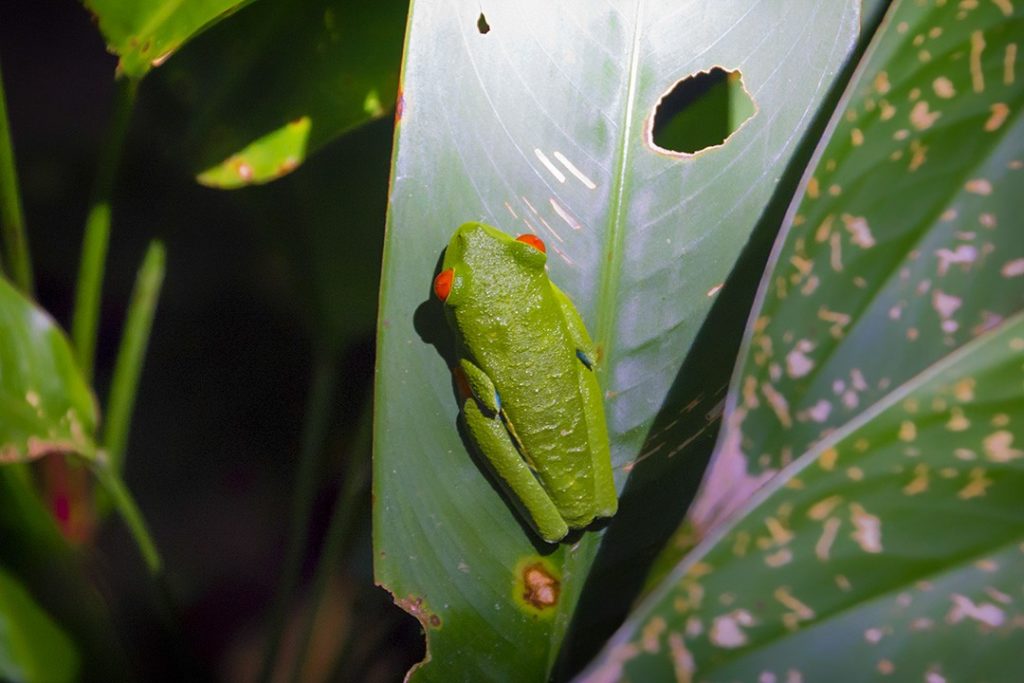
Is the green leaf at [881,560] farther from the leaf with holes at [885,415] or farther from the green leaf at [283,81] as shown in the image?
the green leaf at [283,81]

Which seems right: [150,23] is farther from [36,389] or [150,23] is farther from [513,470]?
[513,470]

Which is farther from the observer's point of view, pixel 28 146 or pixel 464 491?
pixel 28 146

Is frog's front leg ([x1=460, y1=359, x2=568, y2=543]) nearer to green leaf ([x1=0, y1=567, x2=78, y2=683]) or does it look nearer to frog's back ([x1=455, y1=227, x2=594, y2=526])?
frog's back ([x1=455, y1=227, x2=594, y2=526])

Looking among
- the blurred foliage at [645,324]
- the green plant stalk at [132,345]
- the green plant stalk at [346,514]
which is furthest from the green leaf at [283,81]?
the green plant stalk at [346,514]

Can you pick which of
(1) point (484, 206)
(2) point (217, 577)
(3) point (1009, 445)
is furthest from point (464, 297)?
(2) point (217, 577)

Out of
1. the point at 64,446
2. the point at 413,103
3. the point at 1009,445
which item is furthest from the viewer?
the point at 64,446

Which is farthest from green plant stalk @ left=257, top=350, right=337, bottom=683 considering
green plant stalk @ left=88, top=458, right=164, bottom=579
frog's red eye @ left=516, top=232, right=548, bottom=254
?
frog's red eye @ left=516, top=232, right=548, bottom=254

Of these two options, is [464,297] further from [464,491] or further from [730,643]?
[730,643]
